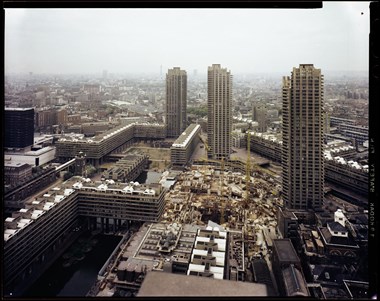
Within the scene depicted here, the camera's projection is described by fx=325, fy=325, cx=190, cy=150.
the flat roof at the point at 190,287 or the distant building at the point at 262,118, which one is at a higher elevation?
the distant building at the point at 262,118

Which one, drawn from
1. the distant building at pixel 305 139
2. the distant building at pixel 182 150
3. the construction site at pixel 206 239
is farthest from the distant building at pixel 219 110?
the distant building at pixel 305 139

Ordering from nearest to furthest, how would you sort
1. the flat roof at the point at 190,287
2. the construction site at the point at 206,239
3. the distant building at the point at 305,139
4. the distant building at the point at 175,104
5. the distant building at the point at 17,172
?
1. the flat roof at the point at 190,287
2. the construction site at the point at 206,239
3. the distant building at the point at 305,139
4. the distant building at the point at 17,172
5. the distant building at the point at 175,104

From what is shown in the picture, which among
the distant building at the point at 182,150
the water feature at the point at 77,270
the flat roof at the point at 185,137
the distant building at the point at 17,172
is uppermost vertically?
the flat roof at the point at 185,137

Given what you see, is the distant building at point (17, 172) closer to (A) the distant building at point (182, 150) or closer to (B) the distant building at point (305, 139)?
(A) the distant building at point (182, 150)

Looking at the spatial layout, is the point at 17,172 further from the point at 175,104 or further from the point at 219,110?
the point at 175,104

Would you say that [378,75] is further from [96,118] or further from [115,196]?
[96,118]

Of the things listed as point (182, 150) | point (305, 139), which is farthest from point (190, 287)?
point (182, 150)

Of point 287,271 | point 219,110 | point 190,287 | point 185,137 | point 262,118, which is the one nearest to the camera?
point 190,287

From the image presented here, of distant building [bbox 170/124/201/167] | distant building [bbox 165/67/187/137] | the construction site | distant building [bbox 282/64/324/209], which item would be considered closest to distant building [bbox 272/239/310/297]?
the construction site
